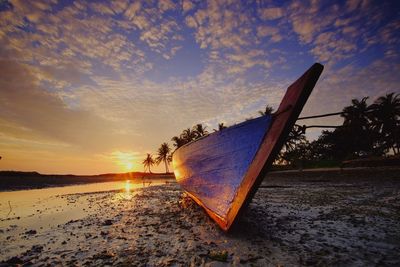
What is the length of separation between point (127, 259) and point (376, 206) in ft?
24.1

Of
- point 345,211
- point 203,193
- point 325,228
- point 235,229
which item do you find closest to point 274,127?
point 235,229

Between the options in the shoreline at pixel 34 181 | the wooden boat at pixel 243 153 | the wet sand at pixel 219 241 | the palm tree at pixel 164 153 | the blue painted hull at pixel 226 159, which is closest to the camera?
the wet sand at pixel 219 241

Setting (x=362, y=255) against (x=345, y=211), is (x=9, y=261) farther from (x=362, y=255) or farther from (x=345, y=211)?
(x=345, y=211)

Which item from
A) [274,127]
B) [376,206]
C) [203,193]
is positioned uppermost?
[274,127]

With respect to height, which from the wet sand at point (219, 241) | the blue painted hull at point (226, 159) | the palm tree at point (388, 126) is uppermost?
the palm tree at point (388, 126)

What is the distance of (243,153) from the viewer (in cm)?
448

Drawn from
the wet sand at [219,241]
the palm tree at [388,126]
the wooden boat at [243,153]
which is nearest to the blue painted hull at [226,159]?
the wooden boat at [243,153]

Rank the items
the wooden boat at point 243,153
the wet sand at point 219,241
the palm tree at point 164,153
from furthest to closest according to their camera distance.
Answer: the palm tree at point 164,153 → the wooden boat at point 243,153 → the wet sand at point 219,241

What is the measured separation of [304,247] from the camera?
3664mm

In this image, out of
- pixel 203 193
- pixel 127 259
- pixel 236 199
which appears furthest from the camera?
pixel 203 193

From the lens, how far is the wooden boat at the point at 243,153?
3.43 metres

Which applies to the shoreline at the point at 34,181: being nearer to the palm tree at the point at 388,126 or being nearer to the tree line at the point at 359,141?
the tree line at the point at 359,141

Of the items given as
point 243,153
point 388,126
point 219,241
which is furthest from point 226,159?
point 388,126

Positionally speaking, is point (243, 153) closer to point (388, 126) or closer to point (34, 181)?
point (388, 126)
